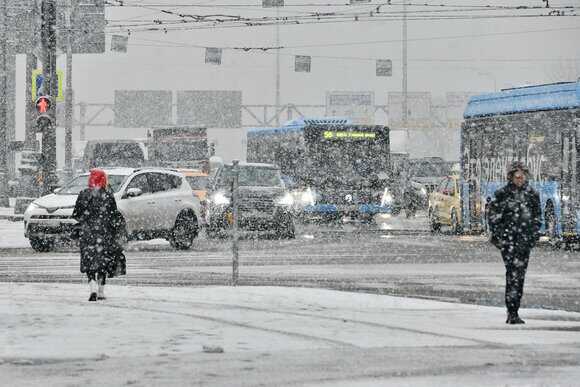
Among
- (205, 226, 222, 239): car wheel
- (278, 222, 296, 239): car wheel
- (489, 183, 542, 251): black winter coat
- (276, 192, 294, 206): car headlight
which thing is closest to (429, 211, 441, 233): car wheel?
(278, 222, 296, 239): car wheel

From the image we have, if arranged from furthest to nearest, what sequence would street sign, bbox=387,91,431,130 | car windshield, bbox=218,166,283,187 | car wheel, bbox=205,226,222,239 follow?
street sign, bbox=387,91,431,130 < car windshield, bbox=218,166,283,187 < car wheel, bbox=205,226,222,239

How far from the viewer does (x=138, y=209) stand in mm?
28375

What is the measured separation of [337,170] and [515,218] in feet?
85.9

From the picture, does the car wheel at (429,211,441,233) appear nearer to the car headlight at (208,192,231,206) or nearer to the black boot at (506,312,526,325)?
the car headlight at (208,192,231,206)

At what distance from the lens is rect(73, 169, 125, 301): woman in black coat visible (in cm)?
1700

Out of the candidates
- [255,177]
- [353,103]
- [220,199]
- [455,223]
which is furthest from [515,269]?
[353,103]

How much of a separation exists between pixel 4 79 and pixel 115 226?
113 ft

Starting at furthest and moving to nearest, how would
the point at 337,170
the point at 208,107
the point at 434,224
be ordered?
1. the point at 208,107
2. the point at 337,170
3. the point at 434,224

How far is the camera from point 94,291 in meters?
17.0

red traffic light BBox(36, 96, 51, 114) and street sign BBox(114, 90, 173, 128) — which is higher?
street sign BBox(114, 90, 173, 128)

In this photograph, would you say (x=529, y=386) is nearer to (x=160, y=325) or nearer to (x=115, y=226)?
(x=160, y=325)

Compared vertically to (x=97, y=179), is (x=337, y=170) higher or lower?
higher

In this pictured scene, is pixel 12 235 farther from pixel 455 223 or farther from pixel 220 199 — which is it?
pixel 455 223

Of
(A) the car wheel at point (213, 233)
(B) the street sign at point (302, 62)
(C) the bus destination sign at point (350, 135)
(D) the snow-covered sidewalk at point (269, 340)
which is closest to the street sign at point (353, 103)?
(B) the street sign at point (302, 62)
